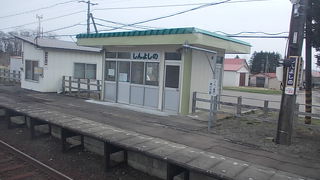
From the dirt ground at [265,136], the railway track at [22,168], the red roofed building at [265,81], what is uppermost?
the red roofed building at [265,81]

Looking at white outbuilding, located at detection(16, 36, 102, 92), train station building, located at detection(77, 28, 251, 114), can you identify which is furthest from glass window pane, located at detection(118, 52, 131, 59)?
white outbuilding, located at detection(16, 36, 102, 92)

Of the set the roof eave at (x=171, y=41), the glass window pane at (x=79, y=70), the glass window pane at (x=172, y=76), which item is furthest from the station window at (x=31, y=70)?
the glass window pane at (x=172, y=76)

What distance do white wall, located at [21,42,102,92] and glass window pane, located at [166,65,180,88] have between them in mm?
9154

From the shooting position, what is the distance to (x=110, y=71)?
15023 millimetres

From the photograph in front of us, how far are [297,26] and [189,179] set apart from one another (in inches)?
192

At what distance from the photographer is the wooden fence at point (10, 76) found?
79.9 feet

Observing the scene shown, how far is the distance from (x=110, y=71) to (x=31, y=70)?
25.0 ft

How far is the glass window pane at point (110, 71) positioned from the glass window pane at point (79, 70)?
536 cm

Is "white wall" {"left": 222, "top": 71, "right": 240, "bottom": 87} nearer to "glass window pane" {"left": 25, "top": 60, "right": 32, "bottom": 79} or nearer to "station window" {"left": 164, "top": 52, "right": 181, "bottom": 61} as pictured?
"glass window pane" {"left": 25, "top": 60, "right": 32, "bottom": 79}

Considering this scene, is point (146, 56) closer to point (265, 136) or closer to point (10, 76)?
point (265, 136)

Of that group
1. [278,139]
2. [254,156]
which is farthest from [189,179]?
[278,139]

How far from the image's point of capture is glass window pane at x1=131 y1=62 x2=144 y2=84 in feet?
44.5

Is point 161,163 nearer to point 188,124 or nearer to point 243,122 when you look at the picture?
point 188,124

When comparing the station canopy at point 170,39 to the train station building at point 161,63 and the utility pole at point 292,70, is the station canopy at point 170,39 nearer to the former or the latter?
the train station building at point 161,63
